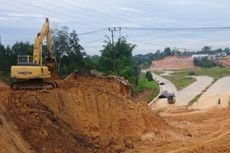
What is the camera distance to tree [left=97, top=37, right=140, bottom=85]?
56906 mm

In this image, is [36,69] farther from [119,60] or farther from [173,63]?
[173,63]

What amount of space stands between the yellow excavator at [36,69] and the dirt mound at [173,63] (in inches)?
4953

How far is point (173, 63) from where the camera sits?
161 m

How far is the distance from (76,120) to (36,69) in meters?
2.96

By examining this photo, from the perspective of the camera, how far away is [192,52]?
183375 millimetres

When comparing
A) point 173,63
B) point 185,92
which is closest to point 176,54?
point 173,63

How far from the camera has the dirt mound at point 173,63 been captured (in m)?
154

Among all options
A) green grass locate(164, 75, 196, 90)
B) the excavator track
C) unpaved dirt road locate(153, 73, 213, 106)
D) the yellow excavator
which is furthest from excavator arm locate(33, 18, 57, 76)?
green grass locate(164, 75, 196, 90)

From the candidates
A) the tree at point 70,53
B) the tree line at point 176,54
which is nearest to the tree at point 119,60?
the tree at point 70,53

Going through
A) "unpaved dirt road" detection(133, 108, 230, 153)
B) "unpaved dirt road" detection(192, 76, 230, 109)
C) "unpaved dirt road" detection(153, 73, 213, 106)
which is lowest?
"unpaved dirt road" detection(153, 73, 213, 106)

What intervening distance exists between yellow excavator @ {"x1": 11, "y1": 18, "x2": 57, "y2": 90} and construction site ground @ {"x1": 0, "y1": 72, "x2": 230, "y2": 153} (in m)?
0.77

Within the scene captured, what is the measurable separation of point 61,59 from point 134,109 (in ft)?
93.2

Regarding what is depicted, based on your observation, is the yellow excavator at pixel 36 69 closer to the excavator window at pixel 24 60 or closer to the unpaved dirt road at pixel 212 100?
the excavator window at pixel 24 60

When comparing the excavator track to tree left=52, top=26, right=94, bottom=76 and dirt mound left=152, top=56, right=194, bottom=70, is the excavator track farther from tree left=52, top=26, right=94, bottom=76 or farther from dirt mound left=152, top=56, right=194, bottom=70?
dirt mound left=152, top=56, right=194, bottom=70
